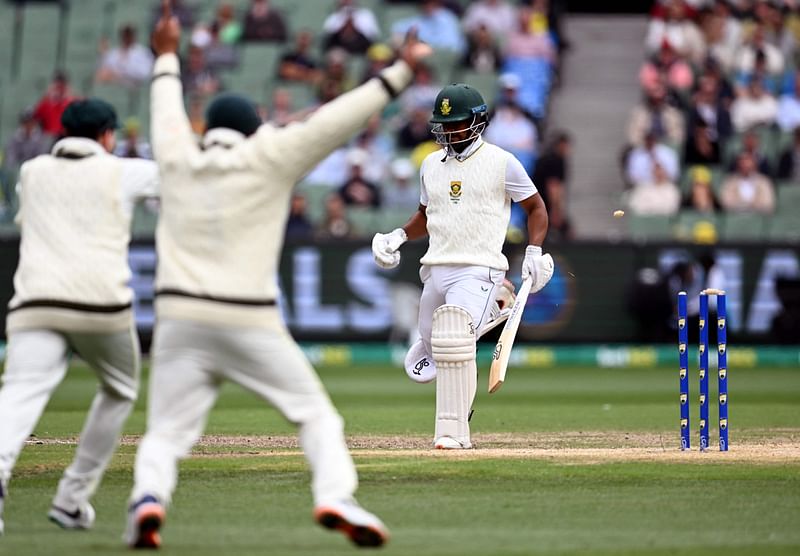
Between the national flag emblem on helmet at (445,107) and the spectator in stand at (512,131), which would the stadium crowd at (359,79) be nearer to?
the spectator in stand at (512,131)

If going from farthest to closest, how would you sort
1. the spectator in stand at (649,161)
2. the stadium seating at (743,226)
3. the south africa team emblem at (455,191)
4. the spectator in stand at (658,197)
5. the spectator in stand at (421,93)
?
the spectator in stand at (421,93) < the spectator in stand at (649,161) < the spectator in stand at (658,197) < the stadium seating at (743,226) < the south africa team emblem at (455,191)

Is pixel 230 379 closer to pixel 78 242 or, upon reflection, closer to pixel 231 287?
pixel 231 287

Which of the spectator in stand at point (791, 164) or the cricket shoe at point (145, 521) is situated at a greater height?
the spectator in stand at point (791, 164)

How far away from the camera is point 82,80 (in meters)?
21.2

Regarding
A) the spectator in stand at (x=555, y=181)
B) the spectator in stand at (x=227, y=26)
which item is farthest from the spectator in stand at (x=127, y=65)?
the spectator in stand at (x=555, y=181)

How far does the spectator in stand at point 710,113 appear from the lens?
19609 mm

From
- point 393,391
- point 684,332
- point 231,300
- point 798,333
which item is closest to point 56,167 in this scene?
point 231,300

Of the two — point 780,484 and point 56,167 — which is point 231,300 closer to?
point 56,167

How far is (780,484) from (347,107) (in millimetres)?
3214

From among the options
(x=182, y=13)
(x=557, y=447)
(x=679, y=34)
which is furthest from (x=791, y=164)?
(x=557, y=447)

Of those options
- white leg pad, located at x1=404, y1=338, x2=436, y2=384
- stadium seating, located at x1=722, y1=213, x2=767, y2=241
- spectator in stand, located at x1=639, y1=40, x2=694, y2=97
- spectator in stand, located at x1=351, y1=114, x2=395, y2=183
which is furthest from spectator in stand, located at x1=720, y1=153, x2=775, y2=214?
white leg pad, located at x1=404, y1=338, x2=436, y2=384

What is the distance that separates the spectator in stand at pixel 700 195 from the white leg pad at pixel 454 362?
1023 centimetres

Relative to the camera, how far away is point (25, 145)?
19328mm

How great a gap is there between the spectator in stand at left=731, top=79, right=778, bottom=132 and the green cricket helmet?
11438 millimetres
